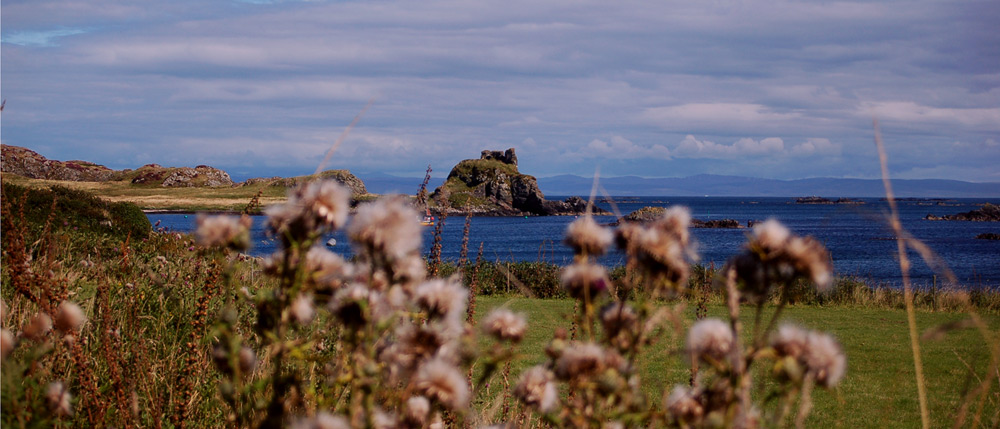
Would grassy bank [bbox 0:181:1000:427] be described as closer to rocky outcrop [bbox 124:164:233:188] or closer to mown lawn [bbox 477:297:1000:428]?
mown lawn [bbox 477:297:1000:428]

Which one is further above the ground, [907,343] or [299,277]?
[299,277]

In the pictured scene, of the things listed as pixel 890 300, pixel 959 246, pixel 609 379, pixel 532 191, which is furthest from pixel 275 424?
pixel 532 191

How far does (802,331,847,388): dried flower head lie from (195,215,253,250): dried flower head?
2.94 feet

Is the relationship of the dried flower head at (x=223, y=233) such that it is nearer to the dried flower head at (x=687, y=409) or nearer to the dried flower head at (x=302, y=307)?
the dried flower head at (x=302, y=307)

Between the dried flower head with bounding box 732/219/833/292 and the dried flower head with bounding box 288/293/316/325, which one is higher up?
the dried flower head with bounding box 732/219/833/292

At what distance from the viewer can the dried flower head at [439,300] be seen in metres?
1.23

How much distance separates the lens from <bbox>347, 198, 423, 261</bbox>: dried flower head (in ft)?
3.60

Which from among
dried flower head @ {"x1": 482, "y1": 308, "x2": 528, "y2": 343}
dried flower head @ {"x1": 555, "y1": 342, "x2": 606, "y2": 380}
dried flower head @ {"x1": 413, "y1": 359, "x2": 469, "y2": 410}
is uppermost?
dried flower head @ {"x1": 482, "y1": 308, "x2": 528, "y2": 343}

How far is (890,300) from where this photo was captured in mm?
16984

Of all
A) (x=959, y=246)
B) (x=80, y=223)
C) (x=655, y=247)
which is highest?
(x=655, y=247)

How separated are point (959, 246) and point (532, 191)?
266 ft

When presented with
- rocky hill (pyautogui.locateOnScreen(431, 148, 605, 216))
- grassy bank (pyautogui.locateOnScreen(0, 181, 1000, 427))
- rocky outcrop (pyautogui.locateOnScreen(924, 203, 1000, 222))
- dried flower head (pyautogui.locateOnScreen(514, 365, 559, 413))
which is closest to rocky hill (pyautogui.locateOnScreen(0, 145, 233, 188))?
rocky hill (pyautogui.locateOnScreen(431, 148, 605, 216))

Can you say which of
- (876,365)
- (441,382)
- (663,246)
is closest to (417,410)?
(441,382)

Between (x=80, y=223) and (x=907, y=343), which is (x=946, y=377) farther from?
(x=80, y=223)
